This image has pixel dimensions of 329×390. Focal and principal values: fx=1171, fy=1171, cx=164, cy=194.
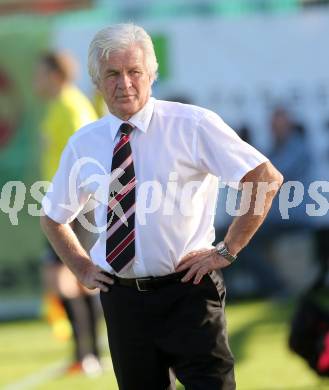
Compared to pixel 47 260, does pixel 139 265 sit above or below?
above

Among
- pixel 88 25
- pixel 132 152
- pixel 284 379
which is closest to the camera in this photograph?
pixel 132 152

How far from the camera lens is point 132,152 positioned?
14.0 ft

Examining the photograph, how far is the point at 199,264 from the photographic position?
427cm

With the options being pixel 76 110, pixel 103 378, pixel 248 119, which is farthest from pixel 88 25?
pixel 103 378

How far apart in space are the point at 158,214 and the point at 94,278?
1.29 feet

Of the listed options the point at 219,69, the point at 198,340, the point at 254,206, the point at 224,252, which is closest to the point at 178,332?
the point at 198,340

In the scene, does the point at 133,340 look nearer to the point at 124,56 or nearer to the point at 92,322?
the point at 124,56

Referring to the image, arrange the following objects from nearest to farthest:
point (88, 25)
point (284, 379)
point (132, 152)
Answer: point (132, 152) < point (284, 379) < point (88, 25)

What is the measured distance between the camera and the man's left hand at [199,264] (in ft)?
14.0

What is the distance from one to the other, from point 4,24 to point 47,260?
121 inches

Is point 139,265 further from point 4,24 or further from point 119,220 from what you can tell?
point 4,24

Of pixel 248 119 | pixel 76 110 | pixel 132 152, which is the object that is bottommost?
pixel 248 119

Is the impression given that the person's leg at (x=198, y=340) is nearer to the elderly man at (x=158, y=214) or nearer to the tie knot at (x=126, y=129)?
the elderly man at (x=158, y=214)

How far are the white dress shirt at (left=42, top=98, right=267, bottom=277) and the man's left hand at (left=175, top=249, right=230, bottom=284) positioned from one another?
1.2 inches
